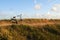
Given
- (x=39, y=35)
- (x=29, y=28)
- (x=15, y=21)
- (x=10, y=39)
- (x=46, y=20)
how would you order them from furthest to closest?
(x=46, y=20) < (x=15, y=21) < (x=29, y=28) < (x=39, y=35) < (x=10, y=39)

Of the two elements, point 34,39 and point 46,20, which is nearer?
point 34,39

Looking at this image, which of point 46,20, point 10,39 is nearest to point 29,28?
point 10,39

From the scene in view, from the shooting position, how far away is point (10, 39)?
26.0 meters

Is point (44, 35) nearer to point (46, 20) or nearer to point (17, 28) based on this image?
point (17, 28)

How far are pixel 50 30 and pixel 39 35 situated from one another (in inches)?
109

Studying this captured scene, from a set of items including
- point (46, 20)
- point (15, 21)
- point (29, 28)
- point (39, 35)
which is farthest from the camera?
point (46, 20)

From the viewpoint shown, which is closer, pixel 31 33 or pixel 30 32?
pixel 31 33

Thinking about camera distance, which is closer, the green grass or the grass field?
the grass field

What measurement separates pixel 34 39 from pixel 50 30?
3644 mm

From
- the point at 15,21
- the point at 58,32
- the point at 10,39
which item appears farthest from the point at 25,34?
the point at 15,21

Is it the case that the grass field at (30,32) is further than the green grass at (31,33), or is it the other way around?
the green grass at (31,33)

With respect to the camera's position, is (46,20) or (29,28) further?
(46,20)

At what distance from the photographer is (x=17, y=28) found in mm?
29578

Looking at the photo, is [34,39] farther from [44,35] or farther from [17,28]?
[17,28]
